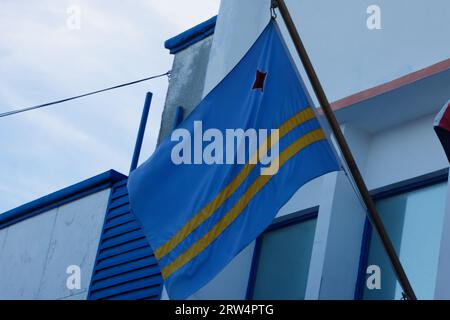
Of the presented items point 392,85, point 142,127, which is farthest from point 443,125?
point 142,127

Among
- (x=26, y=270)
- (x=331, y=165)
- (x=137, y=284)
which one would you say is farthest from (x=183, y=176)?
(x=26, y=270)

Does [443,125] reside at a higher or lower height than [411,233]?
lower

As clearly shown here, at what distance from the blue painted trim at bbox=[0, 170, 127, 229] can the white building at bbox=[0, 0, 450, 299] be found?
450 mm

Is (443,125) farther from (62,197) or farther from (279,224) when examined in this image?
(62,197)

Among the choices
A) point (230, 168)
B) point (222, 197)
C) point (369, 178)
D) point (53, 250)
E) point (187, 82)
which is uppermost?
point (187, 82)

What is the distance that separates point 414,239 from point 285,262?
1602mm

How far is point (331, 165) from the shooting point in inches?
365

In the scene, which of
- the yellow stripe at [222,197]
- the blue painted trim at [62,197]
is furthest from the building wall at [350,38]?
the blue painted trim at [62,197]


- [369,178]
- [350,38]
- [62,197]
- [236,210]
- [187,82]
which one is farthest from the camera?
[62,197]

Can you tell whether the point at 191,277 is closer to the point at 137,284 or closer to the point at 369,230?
the point at 369,230

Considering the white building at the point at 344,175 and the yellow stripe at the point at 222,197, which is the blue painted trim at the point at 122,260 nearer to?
the white building at the point at 344,175

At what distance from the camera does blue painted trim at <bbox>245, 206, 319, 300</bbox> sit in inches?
469

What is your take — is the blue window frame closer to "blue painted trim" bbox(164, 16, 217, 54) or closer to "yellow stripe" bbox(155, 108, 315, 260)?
"yellow stripe" bbox(155, 108, 315, 260)

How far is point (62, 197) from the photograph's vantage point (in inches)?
602
